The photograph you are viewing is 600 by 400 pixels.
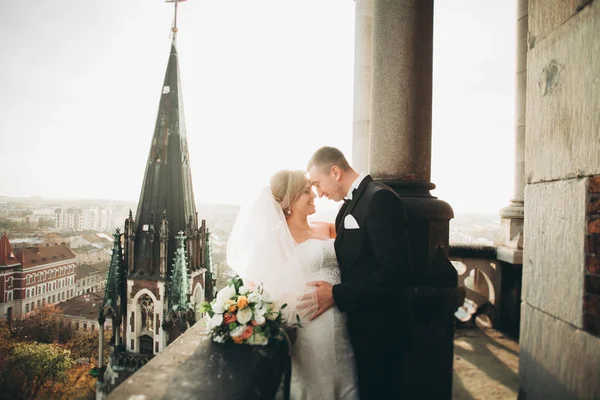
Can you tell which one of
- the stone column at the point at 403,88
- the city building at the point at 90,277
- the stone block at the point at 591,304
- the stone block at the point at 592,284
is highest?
the stone column at the point at 403,88

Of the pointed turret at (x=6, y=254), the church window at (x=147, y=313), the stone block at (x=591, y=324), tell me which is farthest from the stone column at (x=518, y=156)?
the church window at (x=147, y=313)

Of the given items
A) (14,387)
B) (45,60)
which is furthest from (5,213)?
(45,60)

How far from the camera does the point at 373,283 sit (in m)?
2.31

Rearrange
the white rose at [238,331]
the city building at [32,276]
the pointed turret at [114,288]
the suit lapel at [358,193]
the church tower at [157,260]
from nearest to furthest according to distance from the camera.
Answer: the white rose at [238,331] → the suit lapel at [358,193] → the city building at [32,276] → the pointed turret at [114,288] → the church tower at [157,260]

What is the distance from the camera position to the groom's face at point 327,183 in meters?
2.82

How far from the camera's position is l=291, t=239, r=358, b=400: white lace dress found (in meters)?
2.38

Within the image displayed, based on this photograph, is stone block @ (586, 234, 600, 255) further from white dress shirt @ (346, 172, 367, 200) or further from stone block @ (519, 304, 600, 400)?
white dress shirt @ (346, 172, 367, 200)

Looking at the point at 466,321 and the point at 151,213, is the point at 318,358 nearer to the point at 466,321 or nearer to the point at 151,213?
the point at 466,321

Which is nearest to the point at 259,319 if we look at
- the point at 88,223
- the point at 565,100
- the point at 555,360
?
the point at 555,360

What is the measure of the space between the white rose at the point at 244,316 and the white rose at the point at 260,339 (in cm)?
10

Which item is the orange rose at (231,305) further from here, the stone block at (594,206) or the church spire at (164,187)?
the church spire at (164,187)

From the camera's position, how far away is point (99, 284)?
35.3m

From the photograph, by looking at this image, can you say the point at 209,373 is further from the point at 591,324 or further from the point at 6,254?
the point at 6,254

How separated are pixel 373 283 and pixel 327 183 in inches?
35.2
